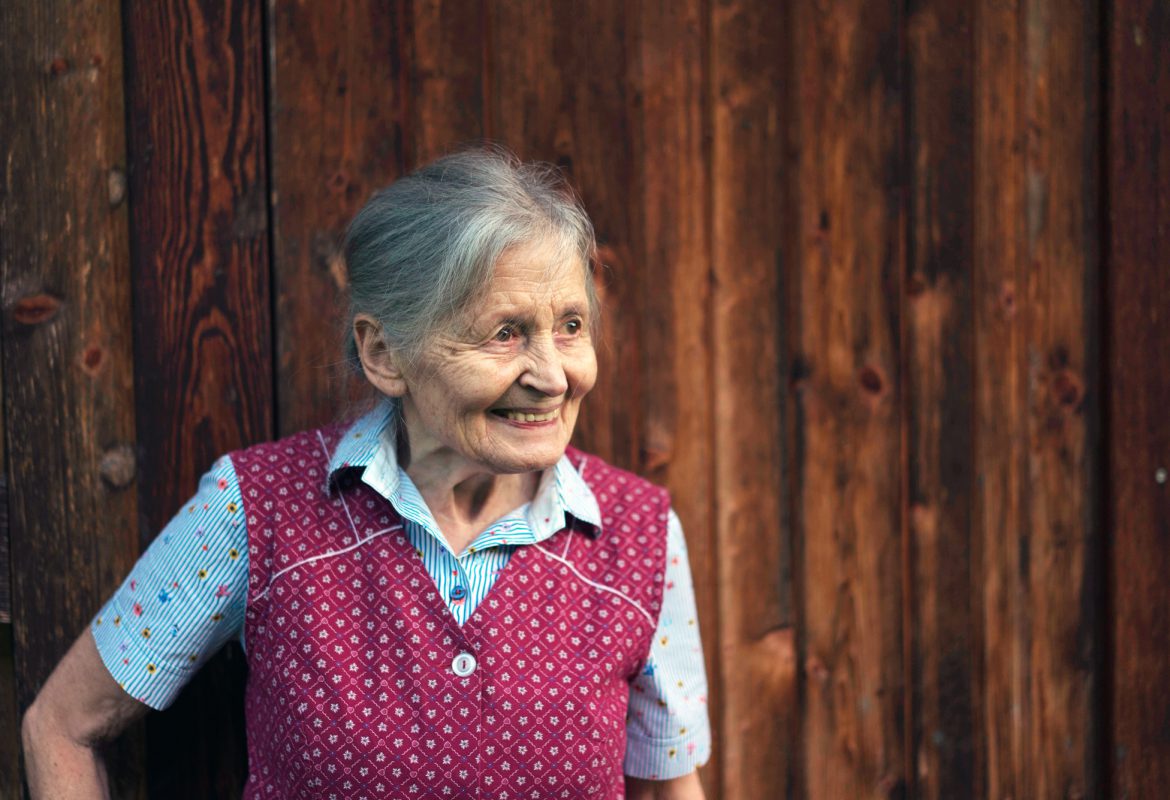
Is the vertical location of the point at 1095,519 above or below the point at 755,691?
above

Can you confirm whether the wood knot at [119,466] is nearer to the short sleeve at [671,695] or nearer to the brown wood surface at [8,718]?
the brown wood surface at [8,718]

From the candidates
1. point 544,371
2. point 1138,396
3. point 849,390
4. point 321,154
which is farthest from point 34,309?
point 1138,396

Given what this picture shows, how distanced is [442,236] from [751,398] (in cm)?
75

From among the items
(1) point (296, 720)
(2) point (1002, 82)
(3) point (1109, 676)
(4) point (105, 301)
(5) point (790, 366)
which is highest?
(2) point (1002, 82)

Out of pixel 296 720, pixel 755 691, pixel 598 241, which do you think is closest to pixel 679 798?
pixel 755 691

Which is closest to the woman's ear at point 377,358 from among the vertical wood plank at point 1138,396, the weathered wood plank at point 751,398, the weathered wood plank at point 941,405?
the weathered wood plank at point 751,398

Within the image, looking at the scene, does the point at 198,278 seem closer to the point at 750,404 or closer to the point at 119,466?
the point at 119,466

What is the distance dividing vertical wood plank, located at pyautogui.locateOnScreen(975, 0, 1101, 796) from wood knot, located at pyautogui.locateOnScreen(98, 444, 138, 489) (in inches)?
61.0

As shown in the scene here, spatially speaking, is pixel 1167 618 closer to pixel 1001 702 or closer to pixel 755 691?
pixel 1001 702

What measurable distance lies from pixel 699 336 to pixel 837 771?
0.88 m

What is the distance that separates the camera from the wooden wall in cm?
168

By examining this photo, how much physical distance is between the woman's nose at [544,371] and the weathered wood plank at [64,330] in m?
0.74

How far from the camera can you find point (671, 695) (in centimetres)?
162

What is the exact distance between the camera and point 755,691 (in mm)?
1927
